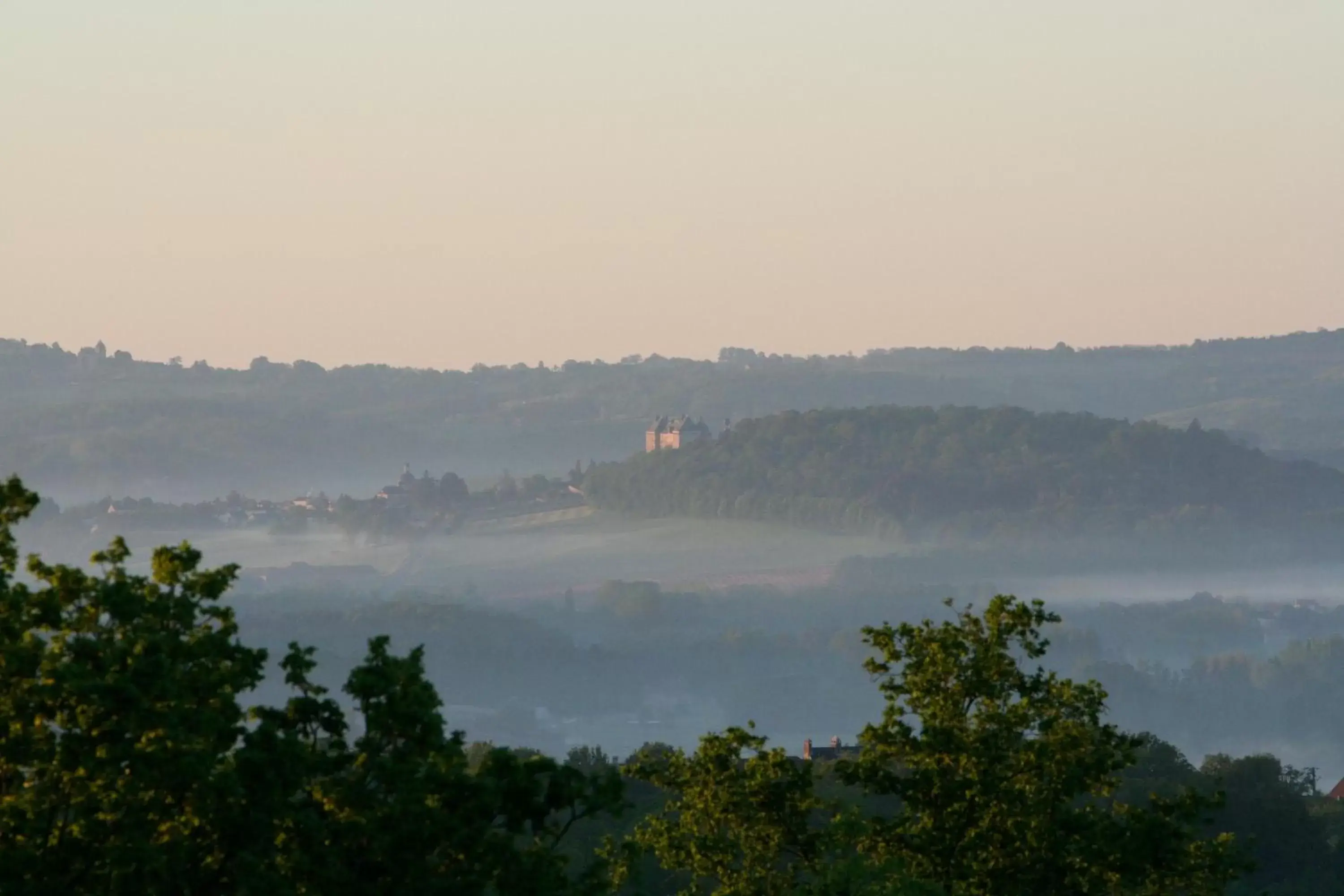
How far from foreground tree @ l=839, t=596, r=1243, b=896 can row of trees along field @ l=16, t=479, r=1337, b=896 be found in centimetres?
3

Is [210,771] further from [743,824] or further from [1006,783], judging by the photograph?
[1006,783]

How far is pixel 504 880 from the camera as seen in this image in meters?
27.2

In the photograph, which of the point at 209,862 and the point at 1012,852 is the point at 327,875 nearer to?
the point at 209,862

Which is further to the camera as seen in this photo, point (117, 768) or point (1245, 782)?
point (1245, 782)

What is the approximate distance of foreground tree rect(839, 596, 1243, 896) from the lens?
3128cm

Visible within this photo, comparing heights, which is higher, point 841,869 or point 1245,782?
point 841,869

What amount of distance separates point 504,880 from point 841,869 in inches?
181

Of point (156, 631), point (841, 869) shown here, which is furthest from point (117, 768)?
point (841, 869)

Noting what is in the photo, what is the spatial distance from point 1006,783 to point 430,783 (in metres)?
8.55

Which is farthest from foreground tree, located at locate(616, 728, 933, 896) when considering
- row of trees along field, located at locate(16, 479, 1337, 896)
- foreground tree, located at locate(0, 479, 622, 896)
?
foreground tree, located at locate(0, 479, 622, 896)

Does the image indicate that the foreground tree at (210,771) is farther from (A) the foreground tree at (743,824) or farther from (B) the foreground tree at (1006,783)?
(B) the foreground tree at (1006,783)

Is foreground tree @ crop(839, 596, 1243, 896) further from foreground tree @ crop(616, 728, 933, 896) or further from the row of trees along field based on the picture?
foreground tree @ crop(616, 728, 933, 896)

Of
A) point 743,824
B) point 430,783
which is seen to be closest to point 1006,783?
point 743,824

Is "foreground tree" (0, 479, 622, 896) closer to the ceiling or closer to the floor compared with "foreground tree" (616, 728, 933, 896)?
closer to the ceiling
